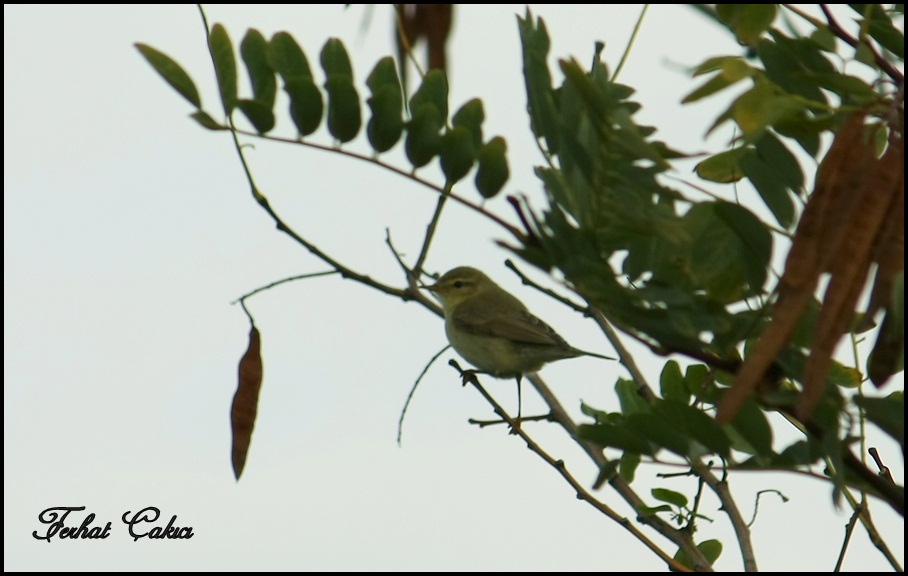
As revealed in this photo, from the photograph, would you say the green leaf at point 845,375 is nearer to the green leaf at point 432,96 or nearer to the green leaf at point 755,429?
the green leaf at point 755,429

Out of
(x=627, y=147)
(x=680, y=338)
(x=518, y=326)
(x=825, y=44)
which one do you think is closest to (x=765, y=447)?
(x=680, y=338)

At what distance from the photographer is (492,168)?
2.24 meters

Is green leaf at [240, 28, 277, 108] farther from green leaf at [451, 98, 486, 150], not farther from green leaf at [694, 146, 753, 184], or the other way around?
green leaf at [694, 146, 753, 184]

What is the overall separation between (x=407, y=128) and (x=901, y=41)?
985mm

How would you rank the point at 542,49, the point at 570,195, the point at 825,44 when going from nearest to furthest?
the point at 570,195
the point at 542,49
the point at 825,44

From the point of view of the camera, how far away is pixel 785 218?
2.07m

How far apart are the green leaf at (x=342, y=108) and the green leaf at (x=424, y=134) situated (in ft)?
0.41

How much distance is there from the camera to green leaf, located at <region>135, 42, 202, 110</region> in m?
2.28

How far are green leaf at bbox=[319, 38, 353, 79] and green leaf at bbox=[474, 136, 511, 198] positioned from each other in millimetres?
366

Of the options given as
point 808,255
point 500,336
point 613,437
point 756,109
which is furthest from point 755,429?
point 500,336

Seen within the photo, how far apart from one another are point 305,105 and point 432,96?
0.28 metres

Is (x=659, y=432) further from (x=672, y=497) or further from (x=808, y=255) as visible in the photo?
(x=672, y=497)

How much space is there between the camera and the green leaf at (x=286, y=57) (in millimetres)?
2344

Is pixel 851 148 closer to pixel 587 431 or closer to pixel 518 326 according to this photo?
pixel 587 431
